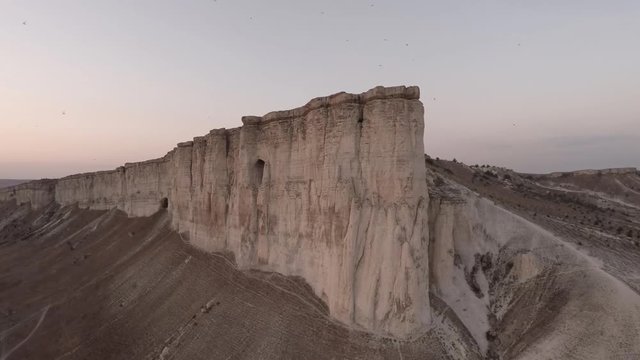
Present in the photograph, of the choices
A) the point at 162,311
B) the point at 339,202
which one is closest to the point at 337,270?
the point at 339,202

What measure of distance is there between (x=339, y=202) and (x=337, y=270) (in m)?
2.53

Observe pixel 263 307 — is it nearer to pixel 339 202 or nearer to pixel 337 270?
pixel 337 270

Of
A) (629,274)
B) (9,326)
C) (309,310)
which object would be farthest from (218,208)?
(629,274)

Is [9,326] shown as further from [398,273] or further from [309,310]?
[398,273]

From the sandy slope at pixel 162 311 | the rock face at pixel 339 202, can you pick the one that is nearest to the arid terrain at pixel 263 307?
the sandy slope at pixel 162 311

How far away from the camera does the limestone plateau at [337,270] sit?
13156 millimetres

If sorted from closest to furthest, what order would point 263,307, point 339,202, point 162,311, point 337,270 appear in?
point 337,270, point 339,202, point 263,307, point 162,311

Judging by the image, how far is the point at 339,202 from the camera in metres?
14.3

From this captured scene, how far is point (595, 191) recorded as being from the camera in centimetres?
5025

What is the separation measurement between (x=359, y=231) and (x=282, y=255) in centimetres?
520

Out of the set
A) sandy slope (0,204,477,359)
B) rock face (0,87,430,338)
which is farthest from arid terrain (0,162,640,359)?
rock face (0,87,430,338)

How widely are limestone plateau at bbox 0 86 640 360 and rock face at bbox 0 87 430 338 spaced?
66 millimetres

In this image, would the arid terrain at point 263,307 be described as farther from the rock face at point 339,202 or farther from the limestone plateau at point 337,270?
the rock face at point 339,202

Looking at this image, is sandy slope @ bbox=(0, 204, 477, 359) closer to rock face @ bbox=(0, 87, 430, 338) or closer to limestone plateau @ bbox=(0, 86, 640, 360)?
limestone plateau @ bbox=(0, 86, 640, 360)
